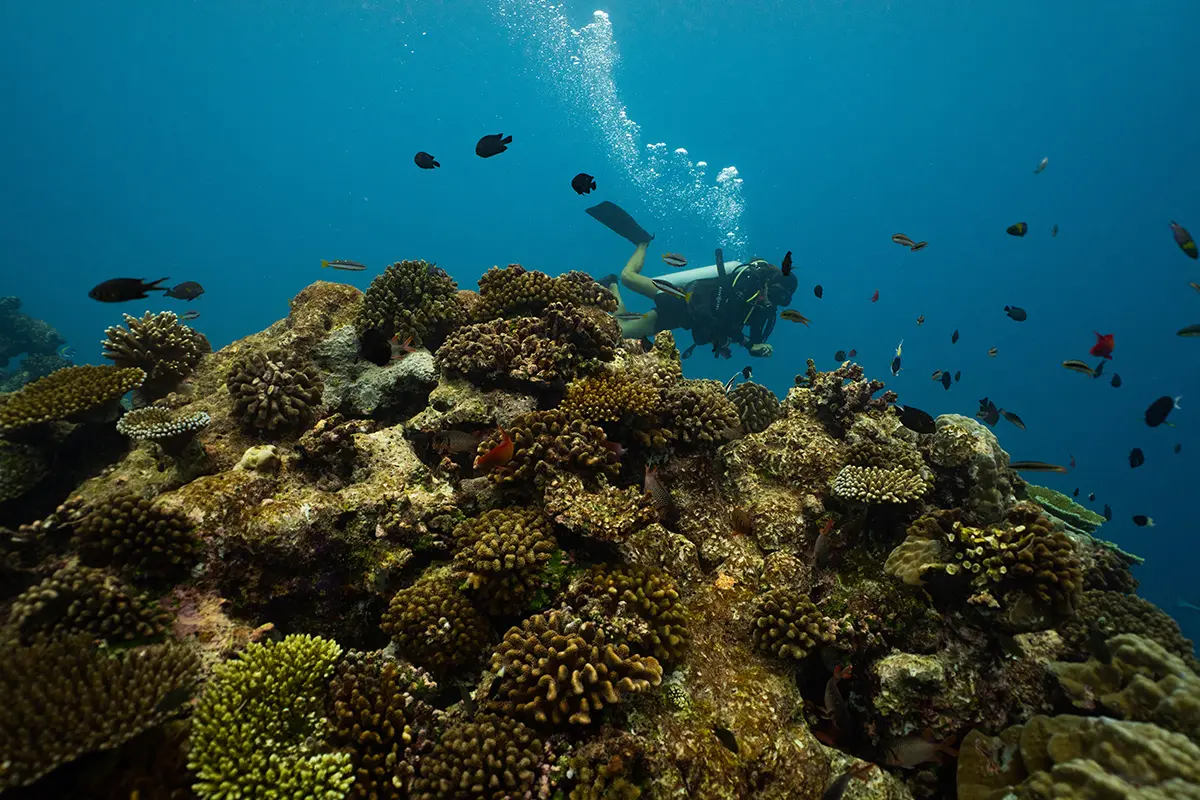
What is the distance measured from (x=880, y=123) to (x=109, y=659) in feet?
562

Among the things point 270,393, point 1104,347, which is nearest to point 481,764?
point 270,393

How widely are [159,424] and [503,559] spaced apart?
13.1ft

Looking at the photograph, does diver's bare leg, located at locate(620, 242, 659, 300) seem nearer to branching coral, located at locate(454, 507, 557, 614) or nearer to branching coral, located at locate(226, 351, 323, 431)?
branching coral, located at locate(226, 351, 323, 431)

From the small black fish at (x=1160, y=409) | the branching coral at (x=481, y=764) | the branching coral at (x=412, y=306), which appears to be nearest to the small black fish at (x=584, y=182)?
the branching coral at (x=412, y=306)

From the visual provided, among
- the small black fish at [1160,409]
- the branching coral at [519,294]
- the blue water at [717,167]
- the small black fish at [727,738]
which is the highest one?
the blue water at [717,167]

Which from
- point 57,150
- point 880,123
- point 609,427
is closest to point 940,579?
point 609,427

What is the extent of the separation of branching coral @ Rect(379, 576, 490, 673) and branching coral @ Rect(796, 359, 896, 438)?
5561 millimetres

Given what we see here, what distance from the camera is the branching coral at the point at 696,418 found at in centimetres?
617

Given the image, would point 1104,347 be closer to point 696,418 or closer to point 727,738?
point 696,418

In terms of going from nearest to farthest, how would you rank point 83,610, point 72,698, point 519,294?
point 72,698
point 83,610
point 519,294

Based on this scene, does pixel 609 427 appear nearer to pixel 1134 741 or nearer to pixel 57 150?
pixel 1134 741

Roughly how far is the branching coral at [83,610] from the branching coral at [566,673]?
8.93 feet

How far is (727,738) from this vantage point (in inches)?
150

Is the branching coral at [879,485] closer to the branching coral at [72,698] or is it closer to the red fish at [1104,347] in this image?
the branching coral at [72,698]
